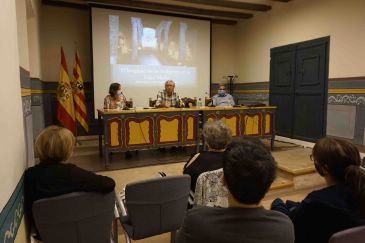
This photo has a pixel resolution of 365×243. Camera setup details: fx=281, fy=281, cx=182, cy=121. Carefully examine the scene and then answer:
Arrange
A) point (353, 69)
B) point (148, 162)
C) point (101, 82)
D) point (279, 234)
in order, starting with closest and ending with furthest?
point (279, 234) → point (148, 162) → point (353, 69) → point (101, 82)

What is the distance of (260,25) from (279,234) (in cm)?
665

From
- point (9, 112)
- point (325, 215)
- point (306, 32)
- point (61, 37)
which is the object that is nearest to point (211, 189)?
point (325, 215)

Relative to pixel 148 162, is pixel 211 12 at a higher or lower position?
higher

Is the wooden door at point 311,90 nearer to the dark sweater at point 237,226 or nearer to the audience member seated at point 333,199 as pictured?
the audience member seated at point 333,199

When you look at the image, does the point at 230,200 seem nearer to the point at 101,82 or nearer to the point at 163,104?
the point at 163,104

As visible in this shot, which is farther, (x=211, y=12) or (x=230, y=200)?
(x=211, y=12)

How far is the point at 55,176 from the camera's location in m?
1.40

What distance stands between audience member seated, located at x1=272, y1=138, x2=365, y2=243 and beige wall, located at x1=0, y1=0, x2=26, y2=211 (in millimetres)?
1180

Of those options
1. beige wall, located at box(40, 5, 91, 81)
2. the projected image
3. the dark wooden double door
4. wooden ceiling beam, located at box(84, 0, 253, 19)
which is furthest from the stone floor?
wooden ceiling beam, located at box(84, 0, 253, 19)

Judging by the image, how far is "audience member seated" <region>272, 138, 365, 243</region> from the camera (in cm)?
108

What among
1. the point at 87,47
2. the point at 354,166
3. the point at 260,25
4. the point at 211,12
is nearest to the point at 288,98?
the point at 260,25

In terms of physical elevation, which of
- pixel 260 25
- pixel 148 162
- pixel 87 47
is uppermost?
pixel 260 25

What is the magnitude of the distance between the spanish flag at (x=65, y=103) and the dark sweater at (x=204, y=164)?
4132 millimetres

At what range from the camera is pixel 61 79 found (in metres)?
5.33
